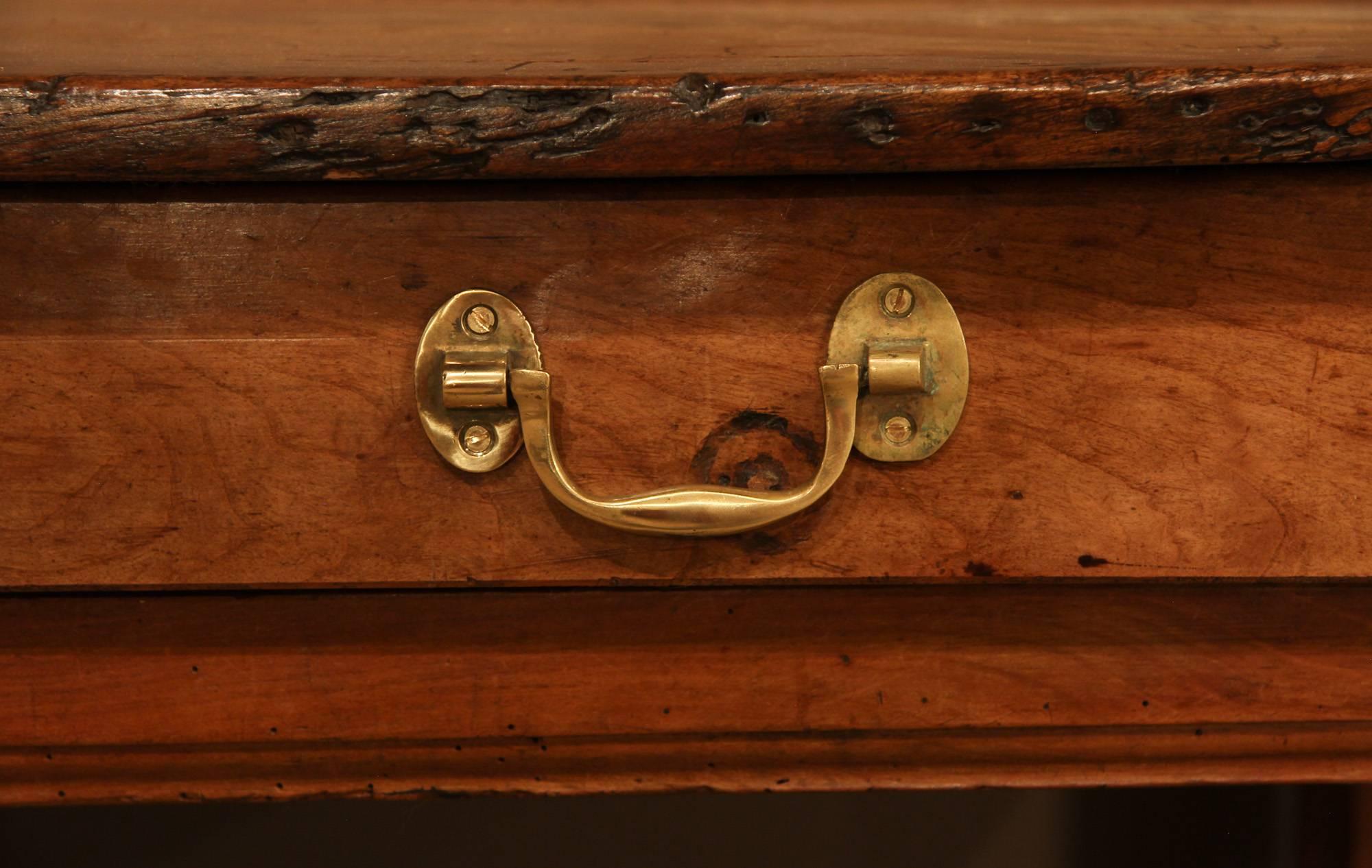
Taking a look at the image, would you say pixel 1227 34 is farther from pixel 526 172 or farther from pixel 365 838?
pixel 365 838

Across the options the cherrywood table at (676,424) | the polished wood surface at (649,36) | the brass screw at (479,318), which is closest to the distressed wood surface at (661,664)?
the cherrywood table at (676,424)

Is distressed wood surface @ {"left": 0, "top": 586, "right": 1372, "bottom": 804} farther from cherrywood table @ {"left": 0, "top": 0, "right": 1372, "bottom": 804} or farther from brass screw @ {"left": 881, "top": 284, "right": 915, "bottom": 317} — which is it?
brass screw @ {"left": 881, "top": 284, "right": 915, "bottom": 317}

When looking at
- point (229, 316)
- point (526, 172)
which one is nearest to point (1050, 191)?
point (526, 172)

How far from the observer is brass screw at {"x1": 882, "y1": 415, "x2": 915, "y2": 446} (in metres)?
0.38

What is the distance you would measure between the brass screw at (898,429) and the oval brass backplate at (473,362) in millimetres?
137

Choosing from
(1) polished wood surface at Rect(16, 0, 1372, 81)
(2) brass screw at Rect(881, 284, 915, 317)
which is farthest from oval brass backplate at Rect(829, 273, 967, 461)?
(1) polished wood surface at Rect(16, 0, 1372, 81)

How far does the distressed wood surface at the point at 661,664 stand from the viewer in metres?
0.42

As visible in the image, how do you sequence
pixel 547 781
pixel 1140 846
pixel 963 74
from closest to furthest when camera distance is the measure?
1. pixel 963 74
2. pixel 547 781
3. pixel 1140 846

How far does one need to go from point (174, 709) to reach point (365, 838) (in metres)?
0.34

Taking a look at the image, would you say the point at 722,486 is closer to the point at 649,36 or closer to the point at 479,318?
the point at 479,318

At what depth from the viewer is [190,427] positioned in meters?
0.38

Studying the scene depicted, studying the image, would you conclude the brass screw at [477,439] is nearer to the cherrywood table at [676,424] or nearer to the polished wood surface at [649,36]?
the cherrywood table at [676,424]

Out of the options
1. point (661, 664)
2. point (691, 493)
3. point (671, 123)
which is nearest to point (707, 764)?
point (661, 664)

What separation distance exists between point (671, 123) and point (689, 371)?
0.09 meters
